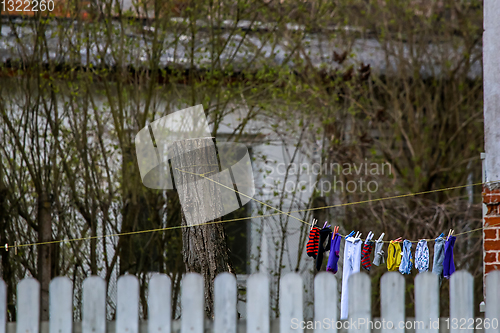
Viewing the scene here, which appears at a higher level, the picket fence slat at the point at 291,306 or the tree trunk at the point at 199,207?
the tree trunk at the point at 199,207

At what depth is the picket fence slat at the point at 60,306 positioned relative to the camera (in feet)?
7.15

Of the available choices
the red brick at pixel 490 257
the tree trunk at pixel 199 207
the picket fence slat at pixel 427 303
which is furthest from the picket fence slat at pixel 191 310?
the red brick at pixel 490 257

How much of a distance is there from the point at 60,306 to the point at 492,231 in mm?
2503

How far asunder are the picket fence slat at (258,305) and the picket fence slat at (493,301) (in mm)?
960

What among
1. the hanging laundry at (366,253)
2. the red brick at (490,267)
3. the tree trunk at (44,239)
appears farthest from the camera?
the tree trunk at (44,239)

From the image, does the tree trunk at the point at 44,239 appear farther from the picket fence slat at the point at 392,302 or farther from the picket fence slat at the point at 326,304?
the picket fence slat at the point at 392,302

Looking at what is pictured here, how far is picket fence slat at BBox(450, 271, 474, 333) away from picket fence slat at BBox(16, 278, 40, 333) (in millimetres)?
1779

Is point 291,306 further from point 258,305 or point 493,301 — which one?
point 493,301

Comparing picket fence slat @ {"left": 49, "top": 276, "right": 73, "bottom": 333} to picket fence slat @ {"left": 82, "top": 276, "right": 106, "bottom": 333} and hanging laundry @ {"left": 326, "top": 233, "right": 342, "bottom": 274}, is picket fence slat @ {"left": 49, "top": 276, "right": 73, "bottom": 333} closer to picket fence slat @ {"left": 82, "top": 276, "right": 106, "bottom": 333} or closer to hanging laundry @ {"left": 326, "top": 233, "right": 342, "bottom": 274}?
picket fence slat @ {"left": 82, "top": 276, "right": 106, "bottom": 333}

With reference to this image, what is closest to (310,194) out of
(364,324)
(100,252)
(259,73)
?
(259,73)

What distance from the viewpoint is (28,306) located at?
220 cm

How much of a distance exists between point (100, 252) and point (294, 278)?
3832 millimetres

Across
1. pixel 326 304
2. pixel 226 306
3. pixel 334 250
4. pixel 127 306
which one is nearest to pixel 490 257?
pixel 334 250

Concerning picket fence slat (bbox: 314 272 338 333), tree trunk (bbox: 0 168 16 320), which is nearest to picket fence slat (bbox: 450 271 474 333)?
picket fence slat (bbox: 314 272 338 333)
